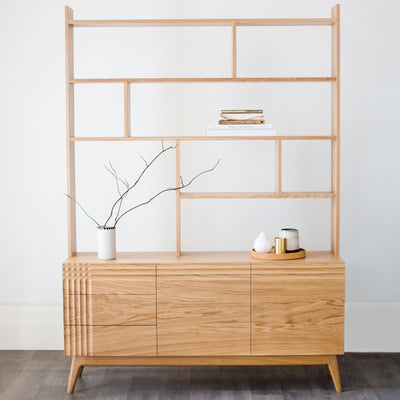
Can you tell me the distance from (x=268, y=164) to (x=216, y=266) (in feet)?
2.92

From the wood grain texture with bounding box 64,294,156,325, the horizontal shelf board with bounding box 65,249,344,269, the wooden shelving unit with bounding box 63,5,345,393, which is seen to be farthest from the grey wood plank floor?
the horizontal shelf board with bounding box 65,249,344,269

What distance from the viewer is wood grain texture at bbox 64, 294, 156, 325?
9.62ft

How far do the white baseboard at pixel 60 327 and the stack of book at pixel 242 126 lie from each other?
1287mm

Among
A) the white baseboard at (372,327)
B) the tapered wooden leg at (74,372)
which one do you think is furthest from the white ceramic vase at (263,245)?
the tapered wooden leg at (74,372)

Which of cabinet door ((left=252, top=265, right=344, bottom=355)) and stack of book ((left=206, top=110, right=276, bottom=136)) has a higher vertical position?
stack of book ((left=206, top=110, right=276, bottom=136))

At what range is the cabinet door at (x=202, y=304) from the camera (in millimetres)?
2926

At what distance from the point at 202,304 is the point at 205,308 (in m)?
0.02

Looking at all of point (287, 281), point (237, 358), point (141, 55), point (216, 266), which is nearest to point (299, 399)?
point (237, 358)

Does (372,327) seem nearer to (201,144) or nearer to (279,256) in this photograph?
(279,256)

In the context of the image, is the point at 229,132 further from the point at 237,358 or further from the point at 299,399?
the point at 299,399

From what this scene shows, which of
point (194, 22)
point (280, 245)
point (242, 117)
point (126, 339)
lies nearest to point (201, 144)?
point (242, 117)

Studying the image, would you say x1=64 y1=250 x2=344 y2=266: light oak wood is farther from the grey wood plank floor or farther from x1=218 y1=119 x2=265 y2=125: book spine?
x1=218 y1=119 x2=265 y2=125: book spine

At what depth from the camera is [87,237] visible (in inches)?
142

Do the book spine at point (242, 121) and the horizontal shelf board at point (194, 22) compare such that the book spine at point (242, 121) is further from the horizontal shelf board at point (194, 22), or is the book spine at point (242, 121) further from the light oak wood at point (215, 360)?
the light oak wood at point (215, 360)
